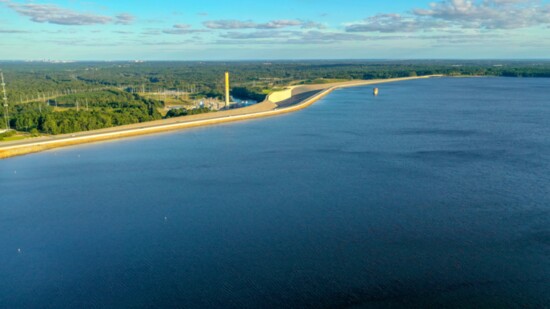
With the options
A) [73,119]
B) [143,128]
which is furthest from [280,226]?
[73,119]

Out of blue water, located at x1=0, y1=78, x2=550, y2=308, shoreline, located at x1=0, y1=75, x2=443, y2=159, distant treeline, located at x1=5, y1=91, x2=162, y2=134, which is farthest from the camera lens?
distant treeline, located at x1=5, y1=91, x2=162, y2=134

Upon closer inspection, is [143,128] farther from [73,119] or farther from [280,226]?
[280,226]

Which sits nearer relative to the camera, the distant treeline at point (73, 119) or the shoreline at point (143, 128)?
the shoreline at point (143, 128)

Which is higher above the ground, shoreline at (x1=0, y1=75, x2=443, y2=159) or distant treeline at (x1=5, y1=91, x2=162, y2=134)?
distant treeline at (x1=5, y1=91, x2=162, y2=134)

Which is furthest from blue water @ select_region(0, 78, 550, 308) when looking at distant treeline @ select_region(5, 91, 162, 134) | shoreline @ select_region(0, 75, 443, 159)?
distant treeline @ select_region(5, 91, 162, 134)

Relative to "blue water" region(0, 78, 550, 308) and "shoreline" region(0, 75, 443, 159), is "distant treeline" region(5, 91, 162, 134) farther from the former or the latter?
"blue water" region(0, 78, 550, 308)

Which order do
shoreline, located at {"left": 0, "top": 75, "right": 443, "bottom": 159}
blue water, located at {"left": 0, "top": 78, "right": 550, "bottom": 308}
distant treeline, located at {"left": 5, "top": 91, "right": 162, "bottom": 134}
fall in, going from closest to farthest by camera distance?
blue water, located at {"left": 0, "top": 78, "right": 550, "bottom": 308}
shoreline, located at {"left": 0, "top": 75, "right": 443, "bottom": 159}
distant treeline, located at {"left": 5, "top": 91, "right": 162, "bottom": 134}

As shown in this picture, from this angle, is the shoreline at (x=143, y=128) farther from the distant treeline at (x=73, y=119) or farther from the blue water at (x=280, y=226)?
the blue water at (x=280, y=226)

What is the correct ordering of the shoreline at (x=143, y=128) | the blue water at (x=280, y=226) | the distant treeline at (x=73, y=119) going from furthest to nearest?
the distant treeline at (x=73, y=119)
the shoreline at (x=143, y=128)
the blue water at (x=280, y=226)

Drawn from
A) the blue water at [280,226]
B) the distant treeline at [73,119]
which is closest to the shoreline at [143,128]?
the distant treeline at [73,119]

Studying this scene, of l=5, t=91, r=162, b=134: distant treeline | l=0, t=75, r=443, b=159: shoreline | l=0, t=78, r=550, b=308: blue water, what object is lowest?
l=0, t=78, r=550, b=308: blue water
